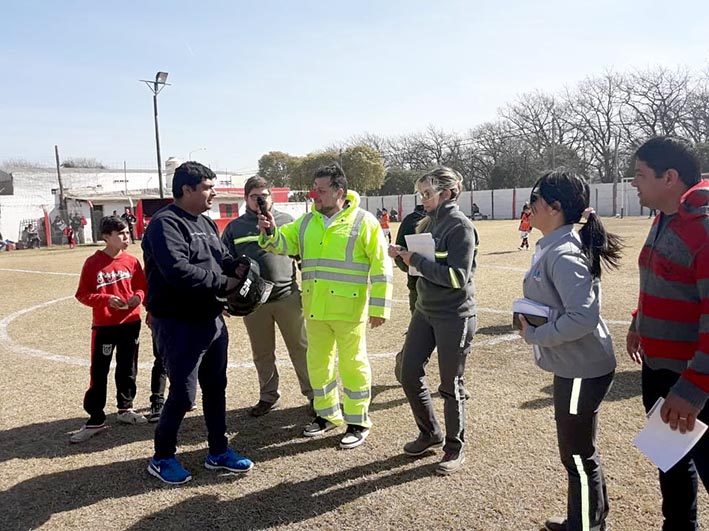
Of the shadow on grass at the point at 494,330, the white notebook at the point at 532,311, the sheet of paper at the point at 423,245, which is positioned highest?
the sheet of paper at the point at 423,245

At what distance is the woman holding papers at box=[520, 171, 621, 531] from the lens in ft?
8.36

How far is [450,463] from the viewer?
3658mm

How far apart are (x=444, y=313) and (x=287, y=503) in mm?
1550

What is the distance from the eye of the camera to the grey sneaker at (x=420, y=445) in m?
3.89

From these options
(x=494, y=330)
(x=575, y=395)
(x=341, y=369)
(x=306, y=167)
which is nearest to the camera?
(x=575, y=395)

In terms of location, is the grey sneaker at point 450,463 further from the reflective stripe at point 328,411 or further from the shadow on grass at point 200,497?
the reflective stripe at point 328,411

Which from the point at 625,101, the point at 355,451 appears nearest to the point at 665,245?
the point at 355,451

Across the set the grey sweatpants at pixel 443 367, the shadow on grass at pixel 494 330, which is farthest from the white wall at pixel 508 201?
the grey sweatpants at pixel 443 367

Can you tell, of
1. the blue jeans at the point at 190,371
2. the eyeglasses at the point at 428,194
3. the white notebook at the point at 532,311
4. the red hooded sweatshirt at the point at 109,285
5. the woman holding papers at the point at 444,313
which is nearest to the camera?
the white notebook at the point at 532,311

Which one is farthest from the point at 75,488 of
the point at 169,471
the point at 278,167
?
the point at 278,167

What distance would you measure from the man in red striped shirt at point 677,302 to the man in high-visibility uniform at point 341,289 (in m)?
1.99

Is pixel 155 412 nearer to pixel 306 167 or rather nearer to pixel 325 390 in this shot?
pixel 325 390

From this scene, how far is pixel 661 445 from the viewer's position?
233cm

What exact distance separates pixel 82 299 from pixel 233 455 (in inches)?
72.5
